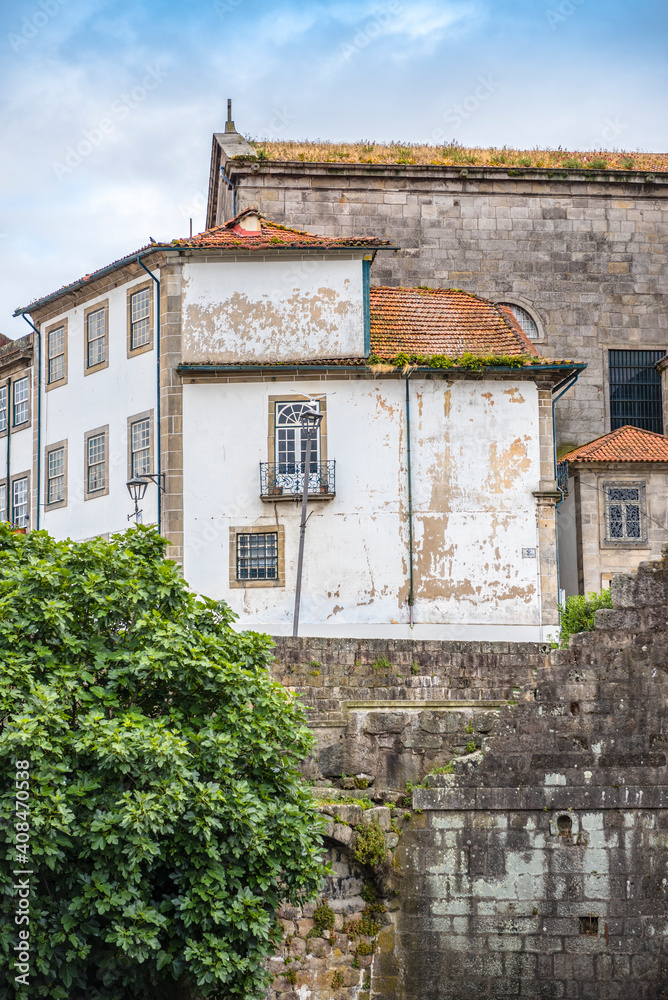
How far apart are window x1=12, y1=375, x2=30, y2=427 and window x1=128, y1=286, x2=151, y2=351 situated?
5.67m

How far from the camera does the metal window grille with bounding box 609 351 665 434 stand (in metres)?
34.8

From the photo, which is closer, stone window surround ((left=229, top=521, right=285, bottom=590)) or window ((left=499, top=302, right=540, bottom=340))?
stone window surround ((left=229, top=521, right=285, bottom=590))

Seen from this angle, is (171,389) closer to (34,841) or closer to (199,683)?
(199,683)

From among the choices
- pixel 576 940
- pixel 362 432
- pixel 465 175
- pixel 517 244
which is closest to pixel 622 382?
pixel 517 244

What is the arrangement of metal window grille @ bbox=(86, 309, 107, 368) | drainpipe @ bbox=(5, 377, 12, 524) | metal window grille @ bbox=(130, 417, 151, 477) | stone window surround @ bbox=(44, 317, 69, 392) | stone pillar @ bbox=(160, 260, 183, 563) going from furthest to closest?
drainpipe @ bbox=(5, 377, 12, 524), stone window surround @ bbox=(44, 317, 69, 392), metal window grille @ bbox=(86, 309, 107, 368), metal window grille @ bbox=(130, 417, 151, 477), stone pillar @ bbox=(160, 260, 183, 563)

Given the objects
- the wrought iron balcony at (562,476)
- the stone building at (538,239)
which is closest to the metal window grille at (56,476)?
the stone building at (538,239)

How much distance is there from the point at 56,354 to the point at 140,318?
11.9 feet

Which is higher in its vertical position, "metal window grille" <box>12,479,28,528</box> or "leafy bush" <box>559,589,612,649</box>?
"metal window grille" <box>12,479,28,528</box>

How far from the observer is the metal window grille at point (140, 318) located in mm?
28891

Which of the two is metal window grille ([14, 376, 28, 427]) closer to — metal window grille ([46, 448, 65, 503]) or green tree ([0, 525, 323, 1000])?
metal window grille ([46, 448, 65, 503])

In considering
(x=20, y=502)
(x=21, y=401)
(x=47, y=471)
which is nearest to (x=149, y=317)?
(x=47, y=471)

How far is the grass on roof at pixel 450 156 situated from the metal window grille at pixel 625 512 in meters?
8.67

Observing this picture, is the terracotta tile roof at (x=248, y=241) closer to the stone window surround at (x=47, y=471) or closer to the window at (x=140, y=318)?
the window at (x=140, y=318)

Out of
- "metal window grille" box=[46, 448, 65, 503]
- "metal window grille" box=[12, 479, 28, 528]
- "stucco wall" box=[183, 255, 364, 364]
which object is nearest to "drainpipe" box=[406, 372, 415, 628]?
"stucco wall" box=[183, 255, 364, 364]
